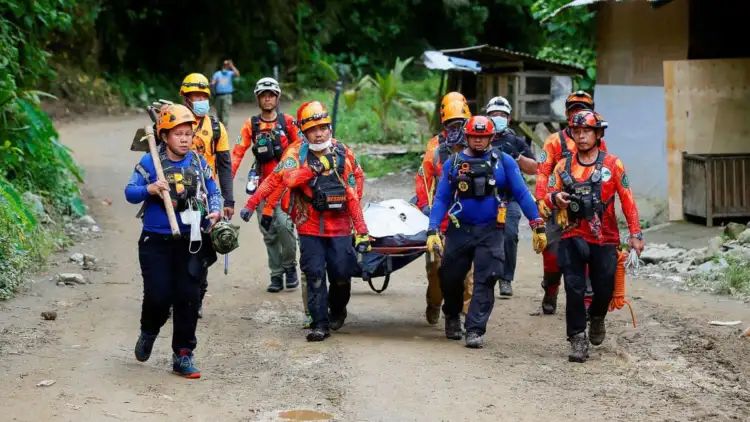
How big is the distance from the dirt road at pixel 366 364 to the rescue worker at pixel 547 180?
0.84ft

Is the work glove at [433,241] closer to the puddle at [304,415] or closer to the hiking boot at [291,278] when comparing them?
the puddle at [304,415]

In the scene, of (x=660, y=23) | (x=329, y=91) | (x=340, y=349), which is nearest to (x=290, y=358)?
(x=340, y=349)

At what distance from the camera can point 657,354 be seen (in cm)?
890

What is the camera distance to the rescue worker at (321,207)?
928 centimetres

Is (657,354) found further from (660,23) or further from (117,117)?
(117,117)

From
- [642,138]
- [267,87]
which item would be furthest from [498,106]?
[642,138]

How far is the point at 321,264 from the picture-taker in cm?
936

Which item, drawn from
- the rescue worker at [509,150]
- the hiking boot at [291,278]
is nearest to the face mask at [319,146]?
the rescue worker at [509,150]

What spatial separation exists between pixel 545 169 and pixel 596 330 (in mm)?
1630

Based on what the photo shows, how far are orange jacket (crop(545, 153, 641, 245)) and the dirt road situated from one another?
0.96m

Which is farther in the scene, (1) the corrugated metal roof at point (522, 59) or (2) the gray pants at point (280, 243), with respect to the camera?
(1) the corrugated metal roof at point (522, 59)

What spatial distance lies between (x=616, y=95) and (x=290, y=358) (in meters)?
9.53

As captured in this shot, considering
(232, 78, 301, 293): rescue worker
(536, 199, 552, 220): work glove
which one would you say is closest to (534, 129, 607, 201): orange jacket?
(536, 199, 552, 220): work glove

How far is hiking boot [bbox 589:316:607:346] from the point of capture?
8992 mm
